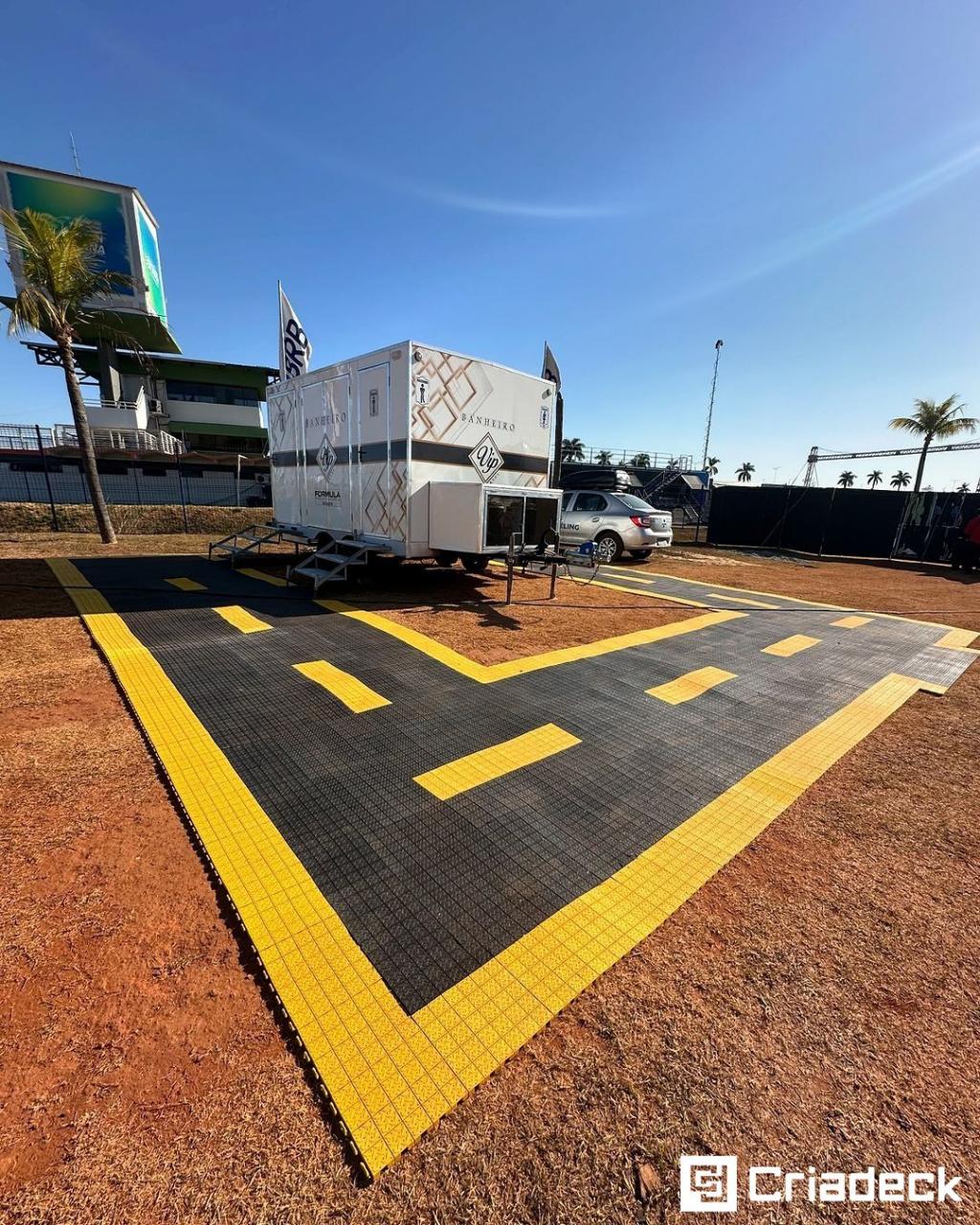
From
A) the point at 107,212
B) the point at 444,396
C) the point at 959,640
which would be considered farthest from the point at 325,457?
the point at 107,212

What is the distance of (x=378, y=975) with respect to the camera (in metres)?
1.89

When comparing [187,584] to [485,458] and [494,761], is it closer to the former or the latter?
[485,458]

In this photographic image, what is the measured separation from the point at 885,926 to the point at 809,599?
29.9ft

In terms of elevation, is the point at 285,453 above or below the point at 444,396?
below

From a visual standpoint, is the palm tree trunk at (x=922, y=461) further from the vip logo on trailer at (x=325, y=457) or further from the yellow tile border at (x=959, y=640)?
the vip logo on trailer at (x=325, y=457)

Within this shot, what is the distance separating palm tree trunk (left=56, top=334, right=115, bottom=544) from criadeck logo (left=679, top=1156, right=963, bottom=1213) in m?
15.4

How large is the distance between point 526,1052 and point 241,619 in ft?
19.3

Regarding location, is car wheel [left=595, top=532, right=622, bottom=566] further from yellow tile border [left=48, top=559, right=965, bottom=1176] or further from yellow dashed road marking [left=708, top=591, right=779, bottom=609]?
yellow tile border [left=48, top=559, right=965, bottom=1176]

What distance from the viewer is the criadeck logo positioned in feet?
4.48

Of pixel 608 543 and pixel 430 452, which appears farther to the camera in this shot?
pixel 608 543

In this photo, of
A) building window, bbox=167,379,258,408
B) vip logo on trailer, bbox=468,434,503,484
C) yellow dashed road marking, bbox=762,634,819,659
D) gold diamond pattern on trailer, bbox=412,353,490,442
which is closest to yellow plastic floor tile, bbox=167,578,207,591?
gold diamond pattern on trailer, bbox=412,353,490,442

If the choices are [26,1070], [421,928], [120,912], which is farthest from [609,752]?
[26,1070]

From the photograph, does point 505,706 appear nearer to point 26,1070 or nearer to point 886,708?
point 26,1070

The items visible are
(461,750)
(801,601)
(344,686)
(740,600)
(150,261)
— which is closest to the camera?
(461,750)
